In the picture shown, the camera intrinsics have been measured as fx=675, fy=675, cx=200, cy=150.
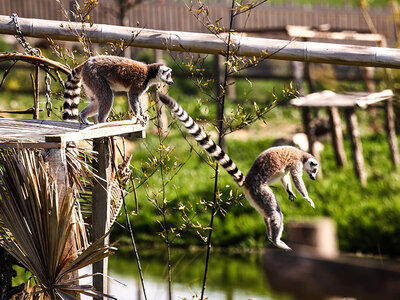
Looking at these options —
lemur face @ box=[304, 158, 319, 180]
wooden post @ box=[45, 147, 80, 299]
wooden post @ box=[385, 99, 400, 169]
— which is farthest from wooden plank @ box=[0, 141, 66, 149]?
wooden post @ box=[385, 99, 400, 169]

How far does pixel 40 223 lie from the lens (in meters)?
3.09

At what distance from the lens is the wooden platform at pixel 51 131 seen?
2883 mm

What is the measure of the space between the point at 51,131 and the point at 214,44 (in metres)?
1.00

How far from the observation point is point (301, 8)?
16.2 metres

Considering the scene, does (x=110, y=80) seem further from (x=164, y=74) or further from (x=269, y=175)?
(x=269, y=175)

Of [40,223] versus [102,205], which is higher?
[102,205]

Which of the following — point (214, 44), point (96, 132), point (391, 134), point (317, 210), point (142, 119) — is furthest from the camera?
point (391, 134)

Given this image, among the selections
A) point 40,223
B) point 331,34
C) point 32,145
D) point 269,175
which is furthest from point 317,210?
point 32,145

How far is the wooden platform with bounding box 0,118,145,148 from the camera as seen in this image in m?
2.88

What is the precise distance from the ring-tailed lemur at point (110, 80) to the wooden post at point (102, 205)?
9.4 inches

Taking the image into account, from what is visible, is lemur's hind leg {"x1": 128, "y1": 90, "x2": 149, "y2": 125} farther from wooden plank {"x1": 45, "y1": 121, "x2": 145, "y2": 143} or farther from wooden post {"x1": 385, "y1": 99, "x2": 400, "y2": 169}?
wooden post {"x1": 385, "y1": 99, "x2": 400, "y2": 169}

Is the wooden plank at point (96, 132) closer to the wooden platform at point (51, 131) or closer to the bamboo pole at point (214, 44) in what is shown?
the wooden platform at point (51, 131)

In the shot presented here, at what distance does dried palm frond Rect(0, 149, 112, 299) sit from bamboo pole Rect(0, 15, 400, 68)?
0.94 metres

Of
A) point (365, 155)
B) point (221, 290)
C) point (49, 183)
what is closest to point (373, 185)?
point (365, 155)
